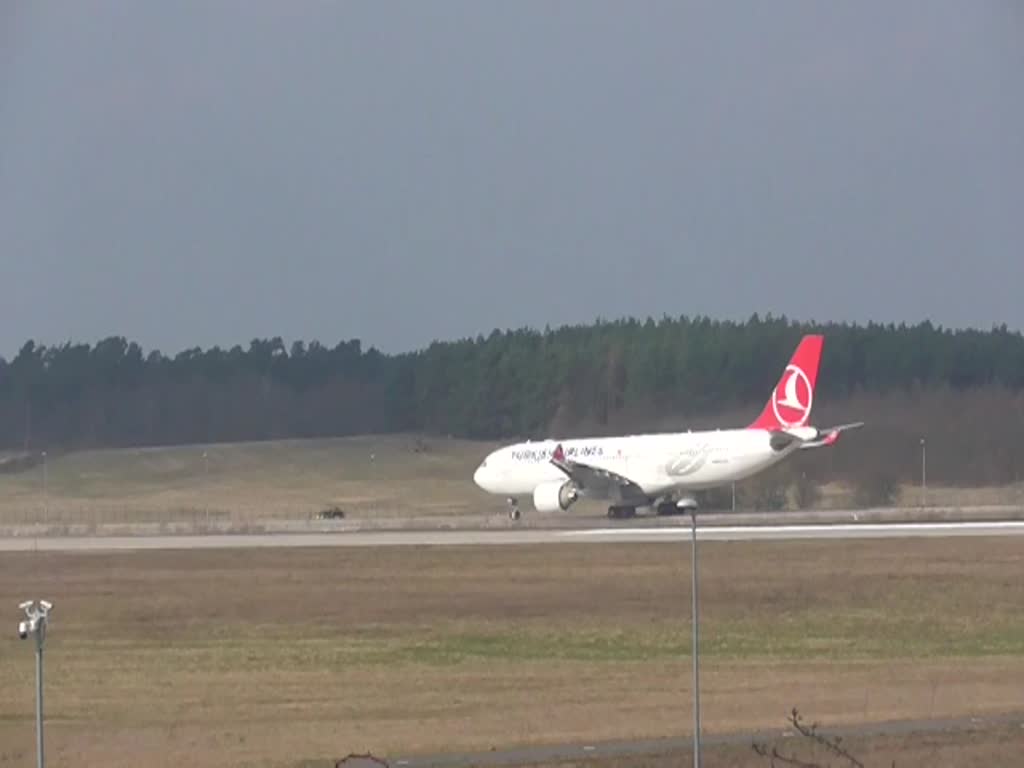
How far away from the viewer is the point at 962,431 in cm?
8025

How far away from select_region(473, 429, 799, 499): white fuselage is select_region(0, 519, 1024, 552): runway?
3335mm

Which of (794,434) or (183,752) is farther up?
(794,434)

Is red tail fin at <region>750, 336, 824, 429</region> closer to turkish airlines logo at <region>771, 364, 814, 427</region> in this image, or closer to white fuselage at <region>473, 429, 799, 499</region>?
turkish airlines logo at <region>771, 364, 814, 427</region>

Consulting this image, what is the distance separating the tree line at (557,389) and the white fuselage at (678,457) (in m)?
11.6

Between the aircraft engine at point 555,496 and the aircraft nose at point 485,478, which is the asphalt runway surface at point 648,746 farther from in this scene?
the aircraft nose at point 485,478

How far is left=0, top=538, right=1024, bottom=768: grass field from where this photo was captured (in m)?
26.2

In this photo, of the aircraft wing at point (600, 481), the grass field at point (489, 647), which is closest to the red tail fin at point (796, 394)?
the aircraft wing at point (600, 481)

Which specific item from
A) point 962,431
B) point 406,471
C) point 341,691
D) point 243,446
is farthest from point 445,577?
point 243,446

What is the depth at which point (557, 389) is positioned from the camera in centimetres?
9944

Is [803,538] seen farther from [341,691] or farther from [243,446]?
[243,446]

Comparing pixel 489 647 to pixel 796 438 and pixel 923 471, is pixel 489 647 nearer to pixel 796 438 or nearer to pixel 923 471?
pixel 796 438

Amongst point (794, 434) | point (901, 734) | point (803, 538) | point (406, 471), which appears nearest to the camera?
point (901, 734)

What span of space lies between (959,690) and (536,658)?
7900 millimetres

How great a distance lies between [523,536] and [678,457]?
34.1 feet
